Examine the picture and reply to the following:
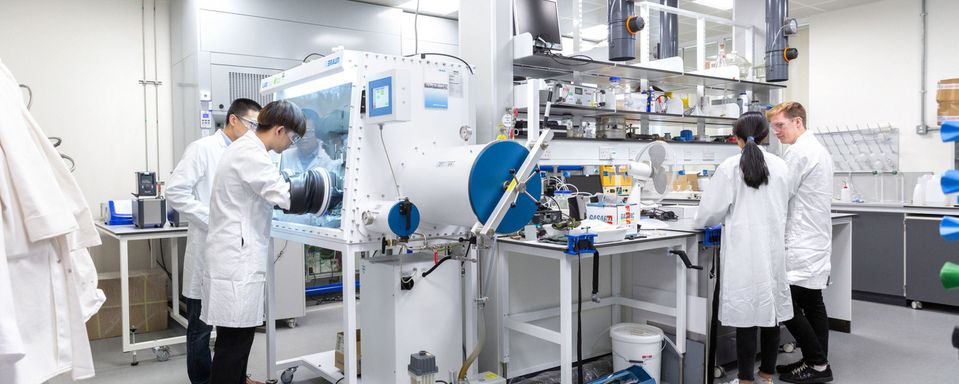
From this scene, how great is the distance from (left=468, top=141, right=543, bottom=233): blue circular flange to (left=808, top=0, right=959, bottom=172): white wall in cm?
537

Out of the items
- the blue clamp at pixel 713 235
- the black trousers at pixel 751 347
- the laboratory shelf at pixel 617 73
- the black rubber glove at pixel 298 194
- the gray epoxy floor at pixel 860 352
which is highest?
the laboratory shelf at pixel 617 73

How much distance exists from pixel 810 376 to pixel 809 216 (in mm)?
837

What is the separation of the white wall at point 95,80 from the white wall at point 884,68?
6619 mm

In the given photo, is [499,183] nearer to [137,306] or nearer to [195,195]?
[195,195]

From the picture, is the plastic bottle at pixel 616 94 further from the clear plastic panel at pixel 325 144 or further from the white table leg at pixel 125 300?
the white table leg at pixel 125 300

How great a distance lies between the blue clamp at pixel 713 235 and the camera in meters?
3.15

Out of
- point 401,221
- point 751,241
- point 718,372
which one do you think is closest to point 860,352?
point 718,372

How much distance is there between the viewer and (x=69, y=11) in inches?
185

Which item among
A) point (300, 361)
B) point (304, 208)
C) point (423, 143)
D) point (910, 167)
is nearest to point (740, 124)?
point (423, 143)

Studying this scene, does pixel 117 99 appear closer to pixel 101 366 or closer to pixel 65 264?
pixel 101 366

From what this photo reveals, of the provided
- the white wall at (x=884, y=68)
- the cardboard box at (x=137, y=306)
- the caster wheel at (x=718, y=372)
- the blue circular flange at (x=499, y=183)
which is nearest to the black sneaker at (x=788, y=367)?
the caster wheel at (x=718, y=372)

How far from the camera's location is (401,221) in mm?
2447

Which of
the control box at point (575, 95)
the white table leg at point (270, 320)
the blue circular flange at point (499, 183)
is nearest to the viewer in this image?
the blue circular flange at point (499, 183)

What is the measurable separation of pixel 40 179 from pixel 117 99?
13.8ft
